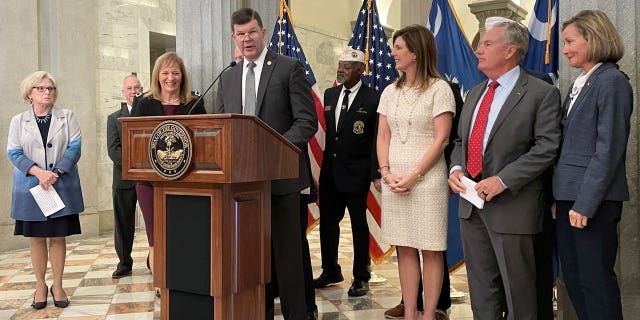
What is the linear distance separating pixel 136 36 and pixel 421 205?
244 inches

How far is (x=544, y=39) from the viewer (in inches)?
144

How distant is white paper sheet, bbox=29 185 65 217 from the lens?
391cm

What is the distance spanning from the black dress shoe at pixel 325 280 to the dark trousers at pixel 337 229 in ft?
0.11

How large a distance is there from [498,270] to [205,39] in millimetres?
2738

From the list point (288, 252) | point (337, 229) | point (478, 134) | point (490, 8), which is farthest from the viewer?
point (490, 8)

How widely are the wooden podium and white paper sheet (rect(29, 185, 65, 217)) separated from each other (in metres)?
1.80

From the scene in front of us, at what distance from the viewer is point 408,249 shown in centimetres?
325

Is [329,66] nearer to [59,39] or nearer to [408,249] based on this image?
[59,39]

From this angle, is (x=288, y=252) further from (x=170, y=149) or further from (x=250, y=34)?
(x=250, y=34)

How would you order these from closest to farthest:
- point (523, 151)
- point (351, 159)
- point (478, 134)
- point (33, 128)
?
point (523, 151)
point (478, 134)
point (33, 128)
point (351, 159)

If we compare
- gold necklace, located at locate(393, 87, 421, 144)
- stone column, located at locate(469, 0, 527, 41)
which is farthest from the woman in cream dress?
stone column, located at locate(469, 0, 527, 41)

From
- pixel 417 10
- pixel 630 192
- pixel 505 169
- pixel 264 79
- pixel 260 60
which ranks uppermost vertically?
pixel 417 10

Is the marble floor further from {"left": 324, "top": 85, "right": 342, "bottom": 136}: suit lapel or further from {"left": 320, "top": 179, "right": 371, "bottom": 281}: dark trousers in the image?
{"left": 324, "top": 85, "right": 342, "bottom": 136}: suit lapel

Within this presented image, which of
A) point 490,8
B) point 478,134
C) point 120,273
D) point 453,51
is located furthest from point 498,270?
point 490,8
